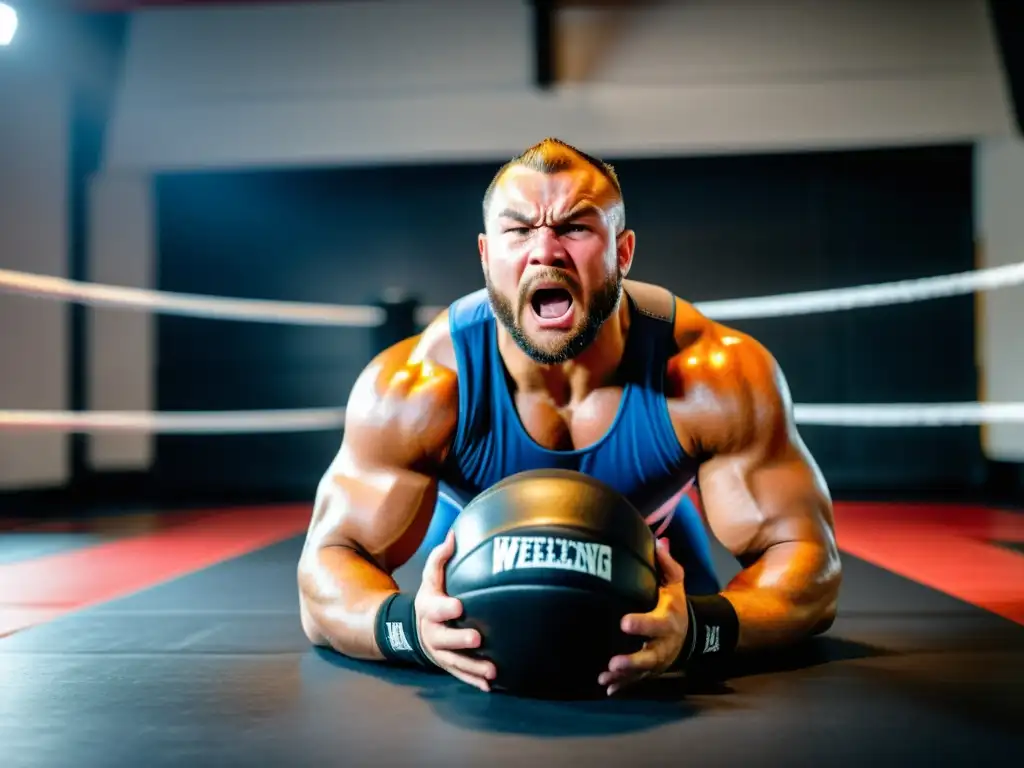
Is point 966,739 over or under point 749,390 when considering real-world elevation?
under

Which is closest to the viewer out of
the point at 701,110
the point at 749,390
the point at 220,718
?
the point at 220,718

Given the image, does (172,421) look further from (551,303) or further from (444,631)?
(444,631)

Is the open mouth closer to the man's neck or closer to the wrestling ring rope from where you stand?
the man's neck

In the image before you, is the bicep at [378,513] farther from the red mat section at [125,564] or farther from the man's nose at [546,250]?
the red mat section at [125,564]

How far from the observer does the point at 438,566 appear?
4.92 feet

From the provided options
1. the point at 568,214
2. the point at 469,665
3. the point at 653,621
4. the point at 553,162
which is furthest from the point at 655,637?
the point at 553,162

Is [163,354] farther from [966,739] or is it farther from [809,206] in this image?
[966,739]

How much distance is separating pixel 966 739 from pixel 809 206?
5186 millimetres

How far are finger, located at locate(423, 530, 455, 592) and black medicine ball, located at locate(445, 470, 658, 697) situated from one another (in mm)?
13

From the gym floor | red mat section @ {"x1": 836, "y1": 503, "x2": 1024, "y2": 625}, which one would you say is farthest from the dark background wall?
the gym floor

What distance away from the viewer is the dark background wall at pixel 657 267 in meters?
5.96

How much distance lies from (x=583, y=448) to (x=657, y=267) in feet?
14.8

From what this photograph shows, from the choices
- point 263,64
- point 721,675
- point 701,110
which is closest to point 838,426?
point 701,110

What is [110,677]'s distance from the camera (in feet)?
5.56
